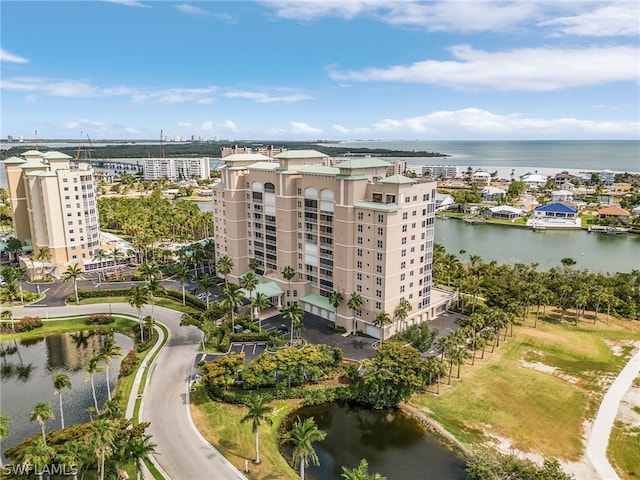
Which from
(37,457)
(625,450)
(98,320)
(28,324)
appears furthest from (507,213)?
(37,457)

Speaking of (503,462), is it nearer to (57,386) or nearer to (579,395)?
(579,395)

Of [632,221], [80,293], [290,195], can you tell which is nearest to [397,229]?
[290,195]

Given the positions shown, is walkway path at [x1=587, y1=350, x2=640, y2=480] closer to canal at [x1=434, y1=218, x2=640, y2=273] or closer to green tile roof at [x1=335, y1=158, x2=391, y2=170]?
green tile roof at [x1=335, y1=158, x2=391, y2=170]

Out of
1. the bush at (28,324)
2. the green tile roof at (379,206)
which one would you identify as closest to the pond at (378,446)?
the green tile roof at (379,206)

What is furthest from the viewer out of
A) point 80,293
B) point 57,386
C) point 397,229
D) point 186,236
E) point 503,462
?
point 186,236

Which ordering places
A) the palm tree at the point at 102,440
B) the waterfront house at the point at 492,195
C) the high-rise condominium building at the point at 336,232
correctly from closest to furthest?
the palm tree at the point at 102,440
the high-rise condominium building at the point at 336,232
the waterfront house at the point at 492,195

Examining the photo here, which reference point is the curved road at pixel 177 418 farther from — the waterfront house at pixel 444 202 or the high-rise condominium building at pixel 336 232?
the waterfront house at pixel 444 202
